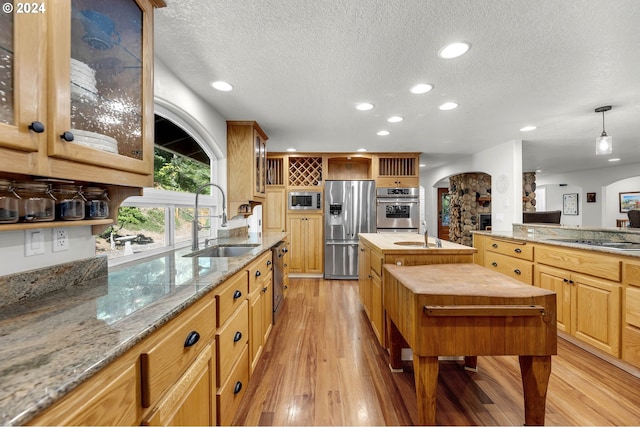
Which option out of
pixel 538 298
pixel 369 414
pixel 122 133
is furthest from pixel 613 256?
pixel 122 133

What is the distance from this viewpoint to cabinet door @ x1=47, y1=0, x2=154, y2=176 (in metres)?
0.78

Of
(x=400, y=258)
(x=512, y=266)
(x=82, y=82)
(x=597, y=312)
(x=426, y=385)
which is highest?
(x=82, y=82)

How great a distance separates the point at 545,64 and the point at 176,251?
310 cm

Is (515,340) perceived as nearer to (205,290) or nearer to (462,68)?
(205,290)

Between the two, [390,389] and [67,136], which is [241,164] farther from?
[390,389]

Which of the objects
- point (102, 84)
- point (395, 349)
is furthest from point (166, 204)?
point (395, 349)

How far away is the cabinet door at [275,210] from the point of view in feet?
15.5

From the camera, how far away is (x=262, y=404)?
5.29ft

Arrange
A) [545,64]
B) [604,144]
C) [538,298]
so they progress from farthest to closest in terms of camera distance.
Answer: [604,144] < [545,64] < [538,298]

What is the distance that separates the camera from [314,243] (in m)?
4.71

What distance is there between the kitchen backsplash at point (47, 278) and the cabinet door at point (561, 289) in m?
3.35

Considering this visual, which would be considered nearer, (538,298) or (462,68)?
(538,298)

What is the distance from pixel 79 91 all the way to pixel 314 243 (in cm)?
400

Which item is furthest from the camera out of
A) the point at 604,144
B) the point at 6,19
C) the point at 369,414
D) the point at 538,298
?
the point at 604,144
